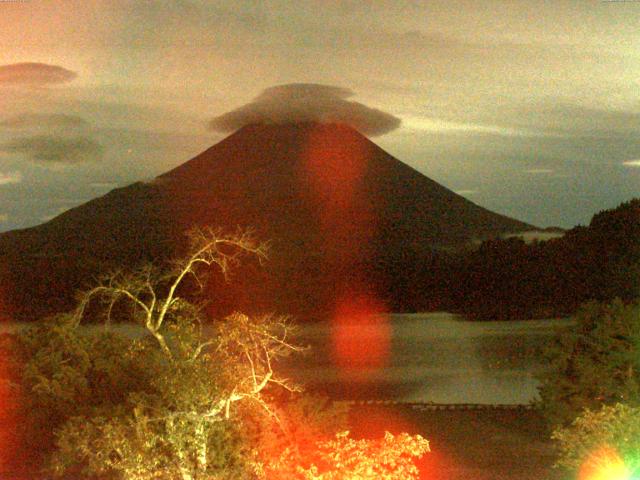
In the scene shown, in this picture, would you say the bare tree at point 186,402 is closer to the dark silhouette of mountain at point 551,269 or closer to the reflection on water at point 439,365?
the reflection on water at point 439,365

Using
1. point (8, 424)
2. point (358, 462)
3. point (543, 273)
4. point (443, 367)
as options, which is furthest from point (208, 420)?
point (543, 273)

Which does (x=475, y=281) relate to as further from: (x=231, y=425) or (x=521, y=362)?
Answer: (x=231, y=425)

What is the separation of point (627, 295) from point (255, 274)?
20195mm

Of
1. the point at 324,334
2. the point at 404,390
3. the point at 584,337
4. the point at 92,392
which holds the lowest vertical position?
the point at 324,334

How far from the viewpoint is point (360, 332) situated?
35781mm

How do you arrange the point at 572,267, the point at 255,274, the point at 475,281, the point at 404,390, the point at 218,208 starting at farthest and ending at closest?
the point at 218,208, the point at 255,274, the point at 475,281, the point at 572,267, the point at 404,390

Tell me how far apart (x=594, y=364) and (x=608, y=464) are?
9.73 feet

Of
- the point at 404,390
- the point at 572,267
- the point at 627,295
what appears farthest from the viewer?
the point at 572,267

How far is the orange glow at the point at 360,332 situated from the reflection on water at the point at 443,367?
0.93 feet

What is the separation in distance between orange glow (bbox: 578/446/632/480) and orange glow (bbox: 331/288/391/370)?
1462cm

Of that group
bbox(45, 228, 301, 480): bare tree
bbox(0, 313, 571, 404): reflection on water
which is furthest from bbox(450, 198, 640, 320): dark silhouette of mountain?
bbox(45, 228, 301, 480): bare tree

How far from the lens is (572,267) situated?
38969mm

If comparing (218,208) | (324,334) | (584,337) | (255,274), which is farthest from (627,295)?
(218,208)

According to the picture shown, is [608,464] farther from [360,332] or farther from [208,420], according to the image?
[360,332]
